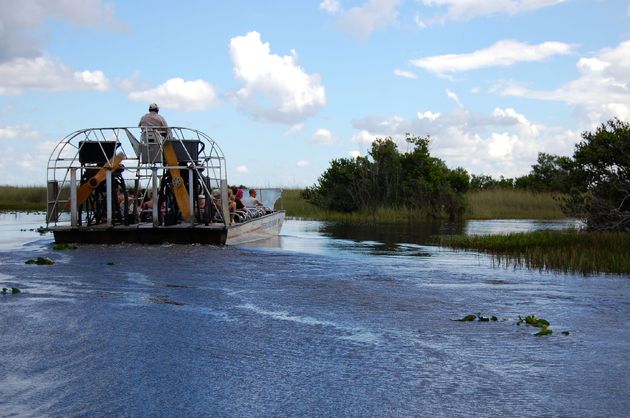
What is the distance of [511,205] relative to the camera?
165ft

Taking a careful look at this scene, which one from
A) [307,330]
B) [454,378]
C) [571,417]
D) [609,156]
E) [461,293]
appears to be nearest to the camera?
[571,417]

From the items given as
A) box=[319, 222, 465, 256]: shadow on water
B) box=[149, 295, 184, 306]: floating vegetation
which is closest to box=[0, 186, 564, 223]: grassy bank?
box=[319, 222, 465, 256]: shadow on water

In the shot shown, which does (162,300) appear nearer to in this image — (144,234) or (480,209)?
(144,234)

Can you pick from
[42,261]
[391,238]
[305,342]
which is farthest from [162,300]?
[391,238]

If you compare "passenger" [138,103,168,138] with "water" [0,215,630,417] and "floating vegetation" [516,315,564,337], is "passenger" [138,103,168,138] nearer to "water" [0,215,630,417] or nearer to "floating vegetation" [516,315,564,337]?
"water" [0,215,630,417]

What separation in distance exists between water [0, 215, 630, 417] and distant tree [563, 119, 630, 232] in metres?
7.64

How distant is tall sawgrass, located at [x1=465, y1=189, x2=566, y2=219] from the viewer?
153 feet

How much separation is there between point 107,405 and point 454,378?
3136mm

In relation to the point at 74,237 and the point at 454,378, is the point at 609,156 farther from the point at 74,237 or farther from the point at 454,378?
the point at 454,378

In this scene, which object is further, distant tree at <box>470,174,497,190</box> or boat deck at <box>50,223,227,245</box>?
distant tree at <box>470,174,497,190</box>

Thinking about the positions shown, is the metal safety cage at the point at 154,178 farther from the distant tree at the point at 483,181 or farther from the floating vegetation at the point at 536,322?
the distant tree at the point at 483,181

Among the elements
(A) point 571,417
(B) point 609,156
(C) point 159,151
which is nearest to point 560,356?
(A) point 571,417

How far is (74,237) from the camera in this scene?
71.3 ft

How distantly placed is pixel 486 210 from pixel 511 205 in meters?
3.27
